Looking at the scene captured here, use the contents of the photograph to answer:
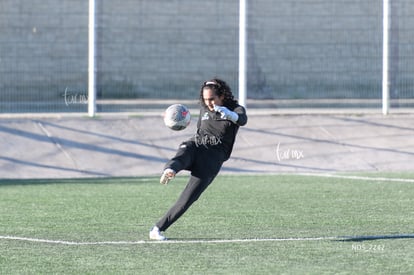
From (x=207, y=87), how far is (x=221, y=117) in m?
0.39

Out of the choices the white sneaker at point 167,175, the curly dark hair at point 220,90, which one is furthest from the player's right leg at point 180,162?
the curly dark hair at point 220,90

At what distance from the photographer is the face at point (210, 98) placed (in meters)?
11.5

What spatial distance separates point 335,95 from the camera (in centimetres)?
2605

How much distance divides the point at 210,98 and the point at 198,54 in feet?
49.6

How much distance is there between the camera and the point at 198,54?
26578 millimetres

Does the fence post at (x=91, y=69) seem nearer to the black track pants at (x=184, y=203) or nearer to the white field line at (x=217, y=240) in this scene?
the white field line at (x=217, y=240)

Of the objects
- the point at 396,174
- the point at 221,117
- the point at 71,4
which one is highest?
the point at 71,4

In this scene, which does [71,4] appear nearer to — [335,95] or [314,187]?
[335,95]

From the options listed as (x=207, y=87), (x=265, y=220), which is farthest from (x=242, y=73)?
(x=207, y=87)

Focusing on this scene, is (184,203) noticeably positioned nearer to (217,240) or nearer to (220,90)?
(217,240)

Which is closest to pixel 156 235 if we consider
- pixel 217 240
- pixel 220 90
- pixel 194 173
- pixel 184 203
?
pixel 184 203

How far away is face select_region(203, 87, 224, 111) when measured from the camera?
37.9 feet

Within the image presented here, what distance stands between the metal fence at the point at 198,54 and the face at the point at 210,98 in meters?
13.2

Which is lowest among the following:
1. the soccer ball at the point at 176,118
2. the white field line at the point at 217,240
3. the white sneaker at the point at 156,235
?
the white field line at the point at 217,240
